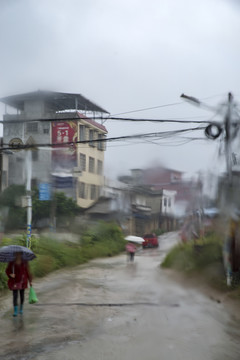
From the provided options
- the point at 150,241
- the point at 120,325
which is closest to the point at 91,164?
the point at 150,241

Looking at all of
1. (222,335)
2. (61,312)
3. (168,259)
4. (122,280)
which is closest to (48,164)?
(168,259)

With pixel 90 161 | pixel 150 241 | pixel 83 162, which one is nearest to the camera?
pixel 90 161

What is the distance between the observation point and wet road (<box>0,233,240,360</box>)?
7.05m

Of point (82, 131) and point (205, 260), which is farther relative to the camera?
point (82, 131)

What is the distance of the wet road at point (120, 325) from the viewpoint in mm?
7055

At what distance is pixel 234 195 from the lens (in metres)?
12.9

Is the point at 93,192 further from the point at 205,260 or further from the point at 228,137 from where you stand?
A: the point at 228,137

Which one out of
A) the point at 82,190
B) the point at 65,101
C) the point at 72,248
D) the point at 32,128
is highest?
the point at 65,101

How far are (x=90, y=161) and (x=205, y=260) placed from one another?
10091 mm

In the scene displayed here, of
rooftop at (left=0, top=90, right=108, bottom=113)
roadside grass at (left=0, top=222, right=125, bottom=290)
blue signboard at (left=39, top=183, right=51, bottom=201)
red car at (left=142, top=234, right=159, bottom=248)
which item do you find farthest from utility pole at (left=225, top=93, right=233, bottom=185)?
red car at (left=142, top=234, right=159, bottom=248)

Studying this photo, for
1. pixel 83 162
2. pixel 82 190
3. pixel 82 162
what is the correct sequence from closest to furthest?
1. pixel 83 162
2. pixel 82 162
3. pixel 82 190

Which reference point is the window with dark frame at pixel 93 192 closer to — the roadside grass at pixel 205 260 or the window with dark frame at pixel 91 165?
the window with dark frame at pixel 91 165

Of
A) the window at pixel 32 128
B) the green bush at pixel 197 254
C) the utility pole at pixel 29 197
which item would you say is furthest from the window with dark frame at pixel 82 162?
the green bush at pixel 197 254

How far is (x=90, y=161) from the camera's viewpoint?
24.3 metres
